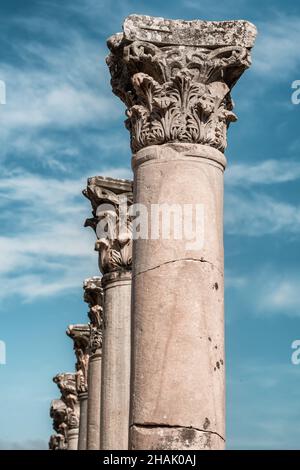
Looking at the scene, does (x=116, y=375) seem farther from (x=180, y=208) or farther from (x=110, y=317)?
(x=180, y=208)

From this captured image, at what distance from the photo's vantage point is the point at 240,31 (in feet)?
50.6

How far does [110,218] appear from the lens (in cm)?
2639

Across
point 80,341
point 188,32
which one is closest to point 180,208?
point 188,32

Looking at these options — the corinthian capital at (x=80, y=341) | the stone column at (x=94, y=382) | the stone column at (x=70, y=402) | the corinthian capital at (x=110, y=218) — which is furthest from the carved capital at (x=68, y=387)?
the corinthian capital at (x=110, y=218)

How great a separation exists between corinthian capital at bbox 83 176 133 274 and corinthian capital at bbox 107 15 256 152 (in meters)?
9.70

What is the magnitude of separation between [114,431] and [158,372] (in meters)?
9.74

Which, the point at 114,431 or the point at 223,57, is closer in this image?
the point at 223,57

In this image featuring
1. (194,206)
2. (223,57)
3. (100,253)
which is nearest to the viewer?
(194,206)

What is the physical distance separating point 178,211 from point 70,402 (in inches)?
1304

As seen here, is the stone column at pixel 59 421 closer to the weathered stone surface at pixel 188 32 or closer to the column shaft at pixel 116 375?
the column shaft at pixel 116 375

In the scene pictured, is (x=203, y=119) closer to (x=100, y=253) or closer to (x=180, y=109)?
(x=180, y=109)

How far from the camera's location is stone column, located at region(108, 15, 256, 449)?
45.2 feet
